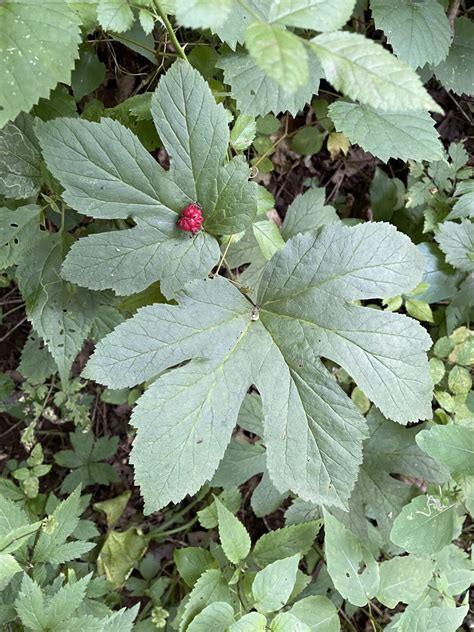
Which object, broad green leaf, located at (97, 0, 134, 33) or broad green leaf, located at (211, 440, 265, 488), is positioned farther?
broad green leaf, located at (211, 440, 265, 488)

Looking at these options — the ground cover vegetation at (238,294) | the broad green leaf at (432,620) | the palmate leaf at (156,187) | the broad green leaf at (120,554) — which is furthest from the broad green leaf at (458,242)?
the broad green leaf at (120,554)

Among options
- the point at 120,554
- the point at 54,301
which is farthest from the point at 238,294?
the point at 120,554

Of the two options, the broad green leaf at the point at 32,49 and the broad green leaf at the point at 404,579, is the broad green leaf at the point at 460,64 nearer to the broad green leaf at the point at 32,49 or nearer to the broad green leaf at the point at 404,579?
the broad green leaf at the point at 32,49

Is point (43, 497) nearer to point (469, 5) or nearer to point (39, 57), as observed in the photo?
point (39, 57)

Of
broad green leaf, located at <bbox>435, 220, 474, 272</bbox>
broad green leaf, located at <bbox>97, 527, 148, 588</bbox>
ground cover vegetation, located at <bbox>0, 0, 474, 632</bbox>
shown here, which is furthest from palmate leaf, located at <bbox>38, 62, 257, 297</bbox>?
broad green leaf, located at <bbox>97, 527, 148, 588</bbox>

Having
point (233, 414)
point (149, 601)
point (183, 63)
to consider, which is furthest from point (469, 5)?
point (149, 601)

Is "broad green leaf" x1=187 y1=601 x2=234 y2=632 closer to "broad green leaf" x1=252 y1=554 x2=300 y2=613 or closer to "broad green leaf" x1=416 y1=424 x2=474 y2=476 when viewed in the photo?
"broad green leaf" x1=252 y1=554 x2=300 y2=613
